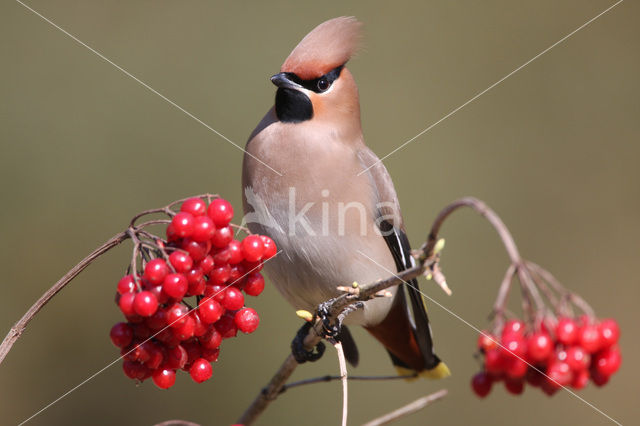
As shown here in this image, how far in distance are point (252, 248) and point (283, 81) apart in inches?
40.9

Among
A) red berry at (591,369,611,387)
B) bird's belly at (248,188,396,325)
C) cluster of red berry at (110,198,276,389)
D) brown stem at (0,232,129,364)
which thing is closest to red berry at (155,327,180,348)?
cluster of red berry at (110,198,276,389)

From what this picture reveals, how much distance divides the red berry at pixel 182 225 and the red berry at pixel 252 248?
0.16 m

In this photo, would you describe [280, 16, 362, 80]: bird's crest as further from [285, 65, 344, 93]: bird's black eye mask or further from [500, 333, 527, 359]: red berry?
[500, 333, 527, 359]: red berry

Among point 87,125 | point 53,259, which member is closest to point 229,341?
point 53,259

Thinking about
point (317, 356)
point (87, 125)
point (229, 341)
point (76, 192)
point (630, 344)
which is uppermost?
point (87, 125)

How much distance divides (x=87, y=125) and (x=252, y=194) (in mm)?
2071

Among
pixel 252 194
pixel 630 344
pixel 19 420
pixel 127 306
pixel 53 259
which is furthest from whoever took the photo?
pixel 630 344

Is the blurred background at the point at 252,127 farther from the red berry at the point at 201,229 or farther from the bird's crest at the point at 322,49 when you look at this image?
the red berry at the point at 201,229

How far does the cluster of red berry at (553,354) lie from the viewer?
58.9 inches

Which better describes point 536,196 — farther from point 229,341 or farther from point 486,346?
point 486,346

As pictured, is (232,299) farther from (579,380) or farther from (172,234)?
(579,380)

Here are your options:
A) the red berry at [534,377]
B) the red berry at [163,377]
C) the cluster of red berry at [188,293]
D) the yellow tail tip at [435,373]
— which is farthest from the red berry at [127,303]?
the yellow tail tip at [435,373]

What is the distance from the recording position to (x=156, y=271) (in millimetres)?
1460

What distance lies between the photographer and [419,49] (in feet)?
17.1
